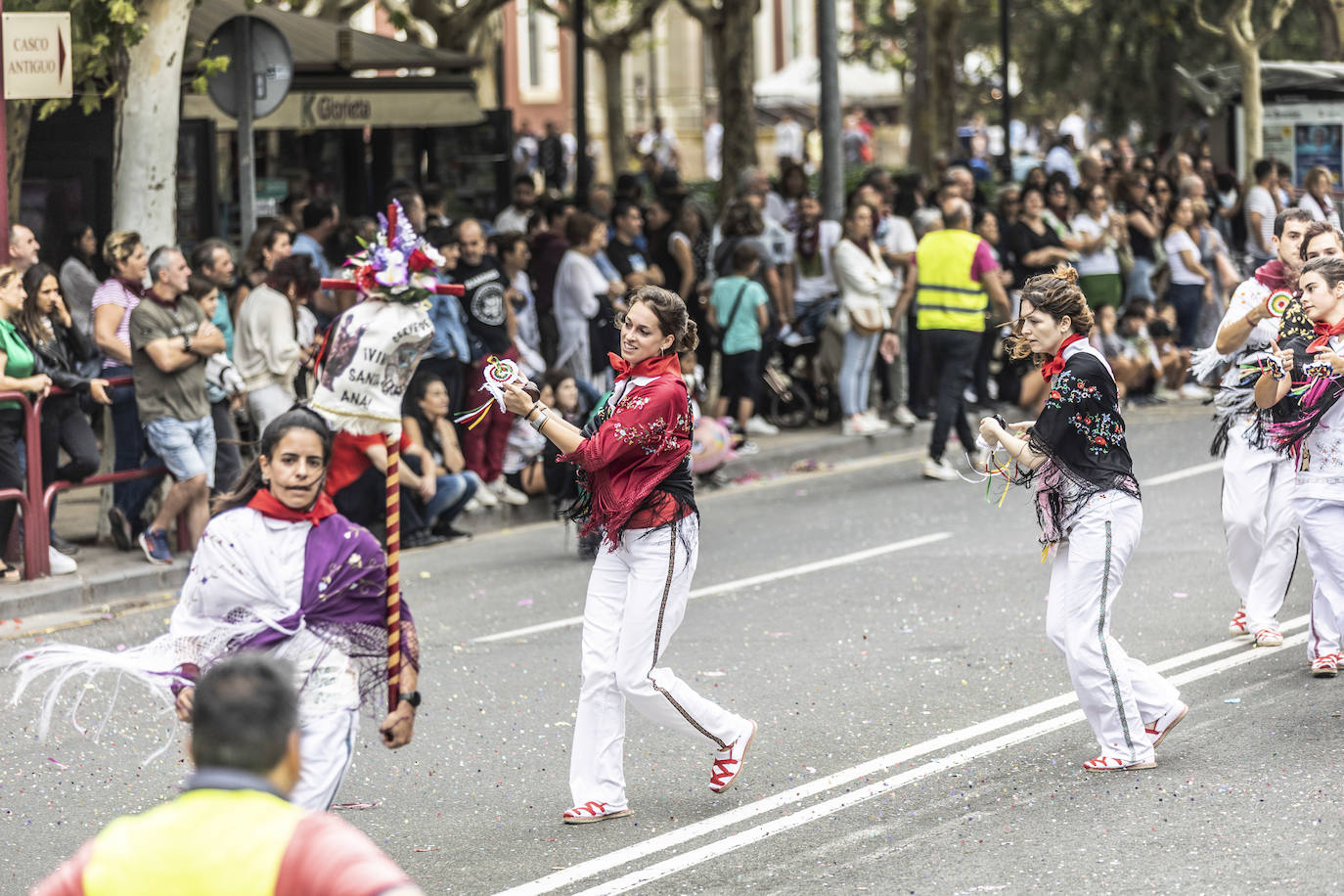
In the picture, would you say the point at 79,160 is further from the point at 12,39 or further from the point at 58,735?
the point at 58,735

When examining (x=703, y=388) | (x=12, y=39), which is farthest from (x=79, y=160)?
(x=703, y=388)

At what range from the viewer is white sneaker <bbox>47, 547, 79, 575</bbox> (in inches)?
428

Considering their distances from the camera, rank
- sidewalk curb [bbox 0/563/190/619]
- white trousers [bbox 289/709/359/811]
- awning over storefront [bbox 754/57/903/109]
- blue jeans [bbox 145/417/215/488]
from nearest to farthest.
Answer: white trousers [bbox 289/709/359/811] → sidewalk curb [bbox 0/563/190/619] → blue jeans [bbox 145/417/215/488] → awning over storefront [bbox 754/57/903/109]

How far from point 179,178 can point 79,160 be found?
3.07ft

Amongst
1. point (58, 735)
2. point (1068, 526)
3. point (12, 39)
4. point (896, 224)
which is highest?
point (12, 39)

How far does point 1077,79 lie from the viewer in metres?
37.4

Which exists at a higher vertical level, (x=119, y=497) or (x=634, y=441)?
(x=634, y=441)

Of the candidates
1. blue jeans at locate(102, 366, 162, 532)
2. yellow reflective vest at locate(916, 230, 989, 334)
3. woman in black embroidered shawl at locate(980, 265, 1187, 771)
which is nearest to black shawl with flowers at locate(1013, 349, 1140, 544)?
woman in black embroidered shawl at locate(980, 265, 1187, 771)

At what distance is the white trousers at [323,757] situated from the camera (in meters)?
5.10

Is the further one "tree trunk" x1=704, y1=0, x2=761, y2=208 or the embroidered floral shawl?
"tree trunk" x1=704, y1=0, x2=761, y2=208

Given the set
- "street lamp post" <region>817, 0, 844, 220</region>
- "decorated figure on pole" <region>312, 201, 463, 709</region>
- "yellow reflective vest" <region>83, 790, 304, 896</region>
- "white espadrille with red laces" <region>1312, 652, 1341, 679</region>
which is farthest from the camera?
"street lamp post" <region>817, 0, 844, 220</region>

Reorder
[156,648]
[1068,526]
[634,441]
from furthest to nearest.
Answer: [1068,526] < [634,441] < [156,648]

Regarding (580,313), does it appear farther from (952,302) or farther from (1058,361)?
(1058,361)

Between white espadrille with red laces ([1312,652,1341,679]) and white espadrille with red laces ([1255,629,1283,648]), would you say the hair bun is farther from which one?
white espadrille with red laces ([1255,629,1283,648])
